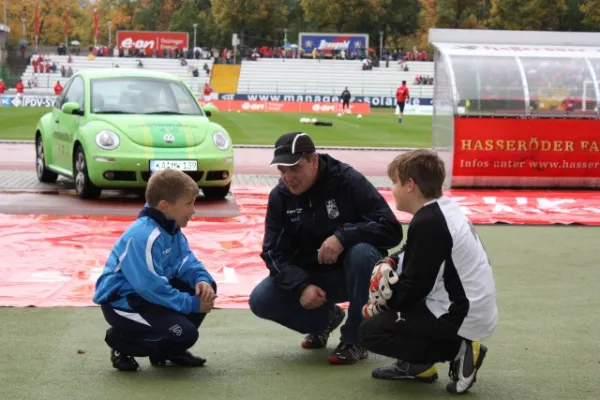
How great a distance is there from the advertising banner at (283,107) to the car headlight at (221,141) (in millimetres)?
40535

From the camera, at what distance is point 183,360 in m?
5.49

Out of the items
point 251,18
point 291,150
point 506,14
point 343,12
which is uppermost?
point 343,12

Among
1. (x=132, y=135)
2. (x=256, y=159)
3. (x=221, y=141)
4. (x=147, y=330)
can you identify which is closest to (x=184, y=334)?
(x=147, y=330)

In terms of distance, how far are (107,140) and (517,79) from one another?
697 centimetres

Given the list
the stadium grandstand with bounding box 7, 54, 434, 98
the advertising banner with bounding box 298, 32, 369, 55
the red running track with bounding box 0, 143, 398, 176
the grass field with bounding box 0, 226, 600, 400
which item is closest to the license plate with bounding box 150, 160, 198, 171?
the red running track with bounding box 0, 143, 398, 176

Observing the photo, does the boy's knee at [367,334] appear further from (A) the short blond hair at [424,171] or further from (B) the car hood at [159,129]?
(B) the car hood at [159,129]

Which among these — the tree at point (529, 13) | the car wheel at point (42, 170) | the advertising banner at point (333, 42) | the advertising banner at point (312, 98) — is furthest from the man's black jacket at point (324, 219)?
the advertising banner at point (333, 42)

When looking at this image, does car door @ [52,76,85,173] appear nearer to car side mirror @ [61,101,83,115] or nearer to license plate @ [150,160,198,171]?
car side mirror @ [61,101,83,115]

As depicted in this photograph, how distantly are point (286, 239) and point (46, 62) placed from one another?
80.3 metres

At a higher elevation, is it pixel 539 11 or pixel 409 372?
pixel 539 11

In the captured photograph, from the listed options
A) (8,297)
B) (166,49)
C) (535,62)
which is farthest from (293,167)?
(166,49)

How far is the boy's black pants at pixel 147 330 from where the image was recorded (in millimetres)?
5258

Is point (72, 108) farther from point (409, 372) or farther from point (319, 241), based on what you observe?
point (409, 372)

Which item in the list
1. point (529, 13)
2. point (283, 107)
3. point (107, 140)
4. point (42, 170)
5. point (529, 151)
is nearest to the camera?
point (107, 140)
